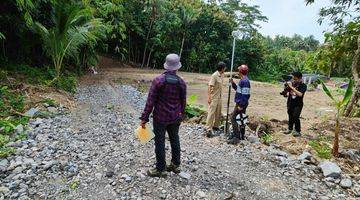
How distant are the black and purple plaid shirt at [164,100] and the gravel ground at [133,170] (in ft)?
2.85

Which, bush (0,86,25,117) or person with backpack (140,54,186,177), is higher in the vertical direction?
person with backpack (140,54,186,177)

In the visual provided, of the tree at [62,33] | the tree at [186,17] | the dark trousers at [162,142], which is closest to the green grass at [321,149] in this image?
the dark trousers at [162,142]

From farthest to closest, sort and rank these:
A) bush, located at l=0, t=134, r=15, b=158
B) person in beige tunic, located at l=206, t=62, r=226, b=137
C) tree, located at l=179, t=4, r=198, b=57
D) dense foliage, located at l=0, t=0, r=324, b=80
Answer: tree, located at l=179, t=4, r=198, b=57, dense foliage, located at l=0, t=0, r=324, b=80, person in beige tunic, located at l=206, t=62, r=226, b=137, bush, located at l=0, t=134, r=15, b=158

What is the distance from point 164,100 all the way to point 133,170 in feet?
3.92

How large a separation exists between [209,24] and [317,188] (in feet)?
93.4

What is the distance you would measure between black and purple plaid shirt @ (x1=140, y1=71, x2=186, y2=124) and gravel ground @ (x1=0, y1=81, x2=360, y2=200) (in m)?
0.87

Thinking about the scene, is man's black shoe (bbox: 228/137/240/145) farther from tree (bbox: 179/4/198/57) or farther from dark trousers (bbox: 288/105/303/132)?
tree (bbox: 179/4/198/57)

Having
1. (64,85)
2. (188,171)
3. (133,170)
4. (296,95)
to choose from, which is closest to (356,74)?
(296,95)

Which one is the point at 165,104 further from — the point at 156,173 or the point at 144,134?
the point at 156,173

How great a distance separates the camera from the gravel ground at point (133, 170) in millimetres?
4969

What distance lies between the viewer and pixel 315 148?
26.3ft

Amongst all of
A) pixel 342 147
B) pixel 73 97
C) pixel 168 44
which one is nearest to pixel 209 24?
pixel 168 44

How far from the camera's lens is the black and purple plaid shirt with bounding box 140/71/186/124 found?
4949mm

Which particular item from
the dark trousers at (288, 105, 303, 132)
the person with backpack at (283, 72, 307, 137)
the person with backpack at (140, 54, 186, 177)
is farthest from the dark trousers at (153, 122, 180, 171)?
the dark trousers at (288, 105, 303, 132)
